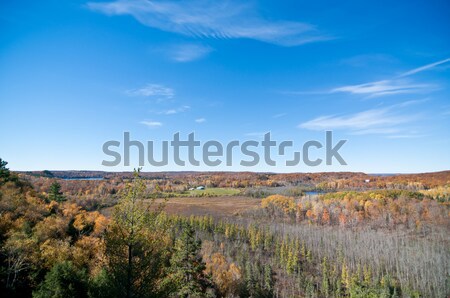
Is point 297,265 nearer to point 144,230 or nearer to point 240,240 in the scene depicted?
point 240,240

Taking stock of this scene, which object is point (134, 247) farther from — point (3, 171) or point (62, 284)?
point (3, 171)

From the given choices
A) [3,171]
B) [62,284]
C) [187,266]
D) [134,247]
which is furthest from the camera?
[3,171]

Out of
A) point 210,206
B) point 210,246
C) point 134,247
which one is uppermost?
point 134,247

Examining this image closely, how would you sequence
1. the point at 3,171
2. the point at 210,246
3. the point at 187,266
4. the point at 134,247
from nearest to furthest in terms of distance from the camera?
the point at 134,247, the point at 187,266, the point at 3,171, the point at 210,246

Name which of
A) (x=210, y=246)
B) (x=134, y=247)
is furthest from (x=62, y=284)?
(x=210, y=246)

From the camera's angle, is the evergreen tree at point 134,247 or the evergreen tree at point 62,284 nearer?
the evergreen tree at point 134,247

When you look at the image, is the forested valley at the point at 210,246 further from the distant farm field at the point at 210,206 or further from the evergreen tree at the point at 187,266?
the distant farm field at the point at 210,206

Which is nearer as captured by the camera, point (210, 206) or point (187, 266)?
point (187, 266)

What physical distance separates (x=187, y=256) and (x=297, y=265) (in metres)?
49.3

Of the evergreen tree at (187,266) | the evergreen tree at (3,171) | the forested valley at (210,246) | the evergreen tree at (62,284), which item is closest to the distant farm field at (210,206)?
the forested valley at (210,246)

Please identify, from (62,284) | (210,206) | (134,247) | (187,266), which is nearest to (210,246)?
(187,266)

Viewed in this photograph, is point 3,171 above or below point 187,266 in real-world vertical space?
above

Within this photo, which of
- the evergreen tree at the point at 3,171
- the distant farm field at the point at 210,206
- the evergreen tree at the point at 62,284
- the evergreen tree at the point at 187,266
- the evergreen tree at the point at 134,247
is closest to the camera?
the evergreen tree at the point at 134,247

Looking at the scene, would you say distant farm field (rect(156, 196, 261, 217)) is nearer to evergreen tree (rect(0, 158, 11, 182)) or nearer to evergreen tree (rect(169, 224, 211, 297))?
evergreen tree (rect(0, 158, 11, 182))
